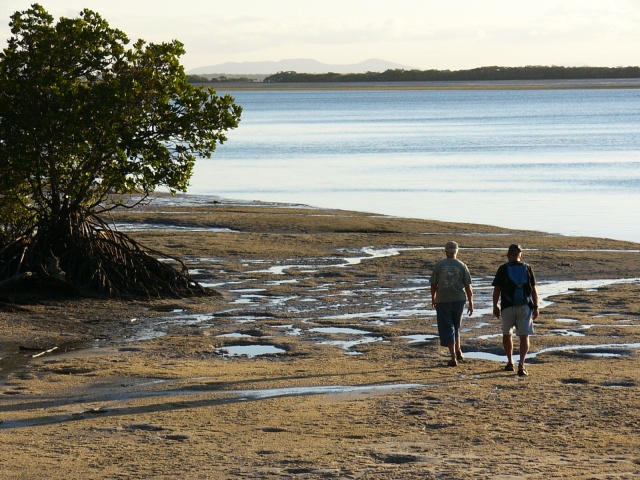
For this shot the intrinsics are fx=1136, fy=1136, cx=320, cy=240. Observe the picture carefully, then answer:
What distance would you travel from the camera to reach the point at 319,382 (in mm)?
11820

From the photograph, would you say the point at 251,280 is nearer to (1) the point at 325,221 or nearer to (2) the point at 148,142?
(2) the point at 148,142

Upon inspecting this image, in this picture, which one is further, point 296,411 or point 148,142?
point 148,142

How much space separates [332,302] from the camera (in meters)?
17.7

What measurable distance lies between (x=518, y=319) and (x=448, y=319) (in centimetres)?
88

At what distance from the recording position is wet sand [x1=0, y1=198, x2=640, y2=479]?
28.9 feet

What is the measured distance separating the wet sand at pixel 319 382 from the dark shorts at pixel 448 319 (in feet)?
1.27

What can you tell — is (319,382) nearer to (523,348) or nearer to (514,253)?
(523,348)

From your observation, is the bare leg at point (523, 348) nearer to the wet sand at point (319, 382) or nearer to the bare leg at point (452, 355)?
the wet sand at point (319, 382)

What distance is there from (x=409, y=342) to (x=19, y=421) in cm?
583

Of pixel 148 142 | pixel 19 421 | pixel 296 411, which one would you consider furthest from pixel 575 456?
pixel 148 142

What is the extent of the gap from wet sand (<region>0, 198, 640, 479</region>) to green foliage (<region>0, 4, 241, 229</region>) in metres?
2.06

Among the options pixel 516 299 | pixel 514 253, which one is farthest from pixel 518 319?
pixel 514 253

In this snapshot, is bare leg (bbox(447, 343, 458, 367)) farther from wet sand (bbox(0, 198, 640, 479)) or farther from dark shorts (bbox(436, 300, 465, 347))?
wet sand (bbox(0, 198, 640, 479))

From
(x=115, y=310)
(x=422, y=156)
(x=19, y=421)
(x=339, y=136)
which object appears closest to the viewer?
(x=19, y=421)
